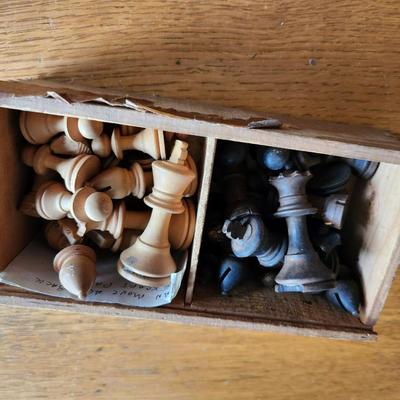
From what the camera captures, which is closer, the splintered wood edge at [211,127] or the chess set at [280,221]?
the splintered wood edge at [211,127]

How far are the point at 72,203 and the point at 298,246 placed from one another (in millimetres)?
288

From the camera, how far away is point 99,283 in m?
0.65

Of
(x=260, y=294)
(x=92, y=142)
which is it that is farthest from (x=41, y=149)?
(x=260, y=294)

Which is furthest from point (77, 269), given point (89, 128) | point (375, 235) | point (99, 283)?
point (375, 235)

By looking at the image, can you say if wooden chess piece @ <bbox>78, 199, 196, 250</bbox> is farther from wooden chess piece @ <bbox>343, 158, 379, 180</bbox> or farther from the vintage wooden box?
wooden chess piece @ <bbox>343, 158, 379, 180</bbox>

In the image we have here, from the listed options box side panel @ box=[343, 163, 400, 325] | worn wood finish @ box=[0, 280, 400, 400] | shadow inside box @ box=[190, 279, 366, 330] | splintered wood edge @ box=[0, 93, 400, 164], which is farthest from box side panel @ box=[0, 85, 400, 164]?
worn wood finish @ box=[0, 280, 400, 400]

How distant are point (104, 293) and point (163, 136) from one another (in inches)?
8.7

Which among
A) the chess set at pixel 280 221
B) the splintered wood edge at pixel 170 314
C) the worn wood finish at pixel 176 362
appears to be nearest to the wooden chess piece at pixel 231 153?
the chess set at pixel 280 221

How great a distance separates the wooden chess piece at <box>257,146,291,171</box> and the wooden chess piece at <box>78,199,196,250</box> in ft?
0.38

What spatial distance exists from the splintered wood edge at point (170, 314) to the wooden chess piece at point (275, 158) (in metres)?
0.21

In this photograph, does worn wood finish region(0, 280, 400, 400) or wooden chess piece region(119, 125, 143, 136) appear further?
worn wood finish region(0, 280, 400, 400)

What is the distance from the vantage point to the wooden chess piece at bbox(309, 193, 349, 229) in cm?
63

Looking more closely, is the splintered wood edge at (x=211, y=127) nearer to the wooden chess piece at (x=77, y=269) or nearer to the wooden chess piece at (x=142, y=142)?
the wooden chess piece at (x=142, y=142)

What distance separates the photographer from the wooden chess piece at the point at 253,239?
60 centimetres
